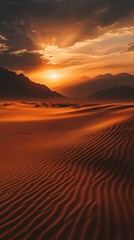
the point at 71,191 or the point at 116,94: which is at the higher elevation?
the point at 116,94

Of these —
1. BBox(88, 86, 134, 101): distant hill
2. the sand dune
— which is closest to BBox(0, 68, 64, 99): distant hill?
BBox(88, 86, 134, 101): distant hill

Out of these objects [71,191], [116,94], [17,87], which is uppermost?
[17,87]

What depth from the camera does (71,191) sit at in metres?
5.72

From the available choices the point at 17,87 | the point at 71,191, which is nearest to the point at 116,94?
the point at 17,87

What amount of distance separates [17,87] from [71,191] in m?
117

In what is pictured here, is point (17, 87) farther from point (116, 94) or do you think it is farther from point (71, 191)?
point (71, 191)

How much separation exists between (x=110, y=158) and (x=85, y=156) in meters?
0.90

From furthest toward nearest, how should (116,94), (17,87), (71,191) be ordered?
1. (116,94)
2. (17,87)
3. (71,191)

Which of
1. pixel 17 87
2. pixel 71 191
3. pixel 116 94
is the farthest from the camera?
pixel 116 94

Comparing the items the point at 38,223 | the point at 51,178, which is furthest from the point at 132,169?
the point at 38,223

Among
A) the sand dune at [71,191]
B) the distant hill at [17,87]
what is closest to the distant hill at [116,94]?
the distant hill at [17,87]

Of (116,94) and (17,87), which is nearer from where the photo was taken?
(17,87)

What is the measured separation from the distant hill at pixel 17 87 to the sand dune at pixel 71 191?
96.2 m

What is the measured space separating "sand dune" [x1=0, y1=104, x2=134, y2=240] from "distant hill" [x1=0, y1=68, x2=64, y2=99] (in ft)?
315
